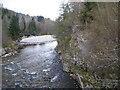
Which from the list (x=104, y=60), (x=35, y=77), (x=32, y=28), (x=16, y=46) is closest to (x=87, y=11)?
(x=104, y=60)

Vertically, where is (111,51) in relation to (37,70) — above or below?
above

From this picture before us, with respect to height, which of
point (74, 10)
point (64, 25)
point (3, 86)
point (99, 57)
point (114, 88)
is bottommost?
point (3, 86)

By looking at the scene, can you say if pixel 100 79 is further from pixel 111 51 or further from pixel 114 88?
pixel 111 51

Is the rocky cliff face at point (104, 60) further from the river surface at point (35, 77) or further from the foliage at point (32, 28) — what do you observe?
the foliage at point (32, 28)

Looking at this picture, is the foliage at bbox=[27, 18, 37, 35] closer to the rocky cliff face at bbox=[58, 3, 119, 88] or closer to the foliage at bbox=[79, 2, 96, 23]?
the foliage at bbox=[79, 2, 96, 23]

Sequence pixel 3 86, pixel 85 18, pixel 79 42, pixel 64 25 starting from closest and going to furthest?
pixel 3 86, pixel 79 42, pixel 85 18, pixel 64 25

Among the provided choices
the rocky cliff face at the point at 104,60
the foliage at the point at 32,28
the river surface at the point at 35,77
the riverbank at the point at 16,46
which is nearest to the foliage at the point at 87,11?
the rocky cliff face at the point at 104,60

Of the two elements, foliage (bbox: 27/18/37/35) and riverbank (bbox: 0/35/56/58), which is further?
foliage (bbox: 27/18/37/35)

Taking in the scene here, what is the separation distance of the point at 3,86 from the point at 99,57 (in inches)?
241

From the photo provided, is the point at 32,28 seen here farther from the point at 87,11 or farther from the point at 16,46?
the point at 87,11

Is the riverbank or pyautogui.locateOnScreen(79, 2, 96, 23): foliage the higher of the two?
pyautogui.locateOnScreen(79, 2, 96, 23): foliage

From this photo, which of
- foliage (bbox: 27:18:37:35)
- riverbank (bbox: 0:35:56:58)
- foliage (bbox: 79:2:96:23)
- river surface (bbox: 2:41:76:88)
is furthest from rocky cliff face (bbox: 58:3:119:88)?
foliage (bbox: 27:18:37:35)

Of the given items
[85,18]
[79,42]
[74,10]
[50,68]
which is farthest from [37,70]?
[74,10]

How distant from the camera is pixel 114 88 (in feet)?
21.0
